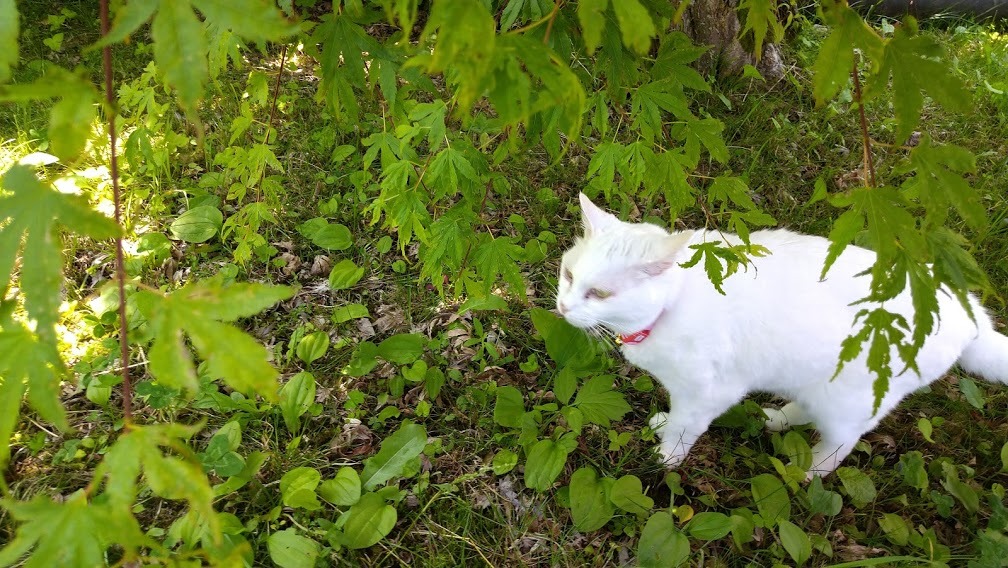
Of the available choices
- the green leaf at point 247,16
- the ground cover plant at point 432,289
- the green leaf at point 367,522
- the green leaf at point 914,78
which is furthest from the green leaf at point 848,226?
the green leaf at point 367,522

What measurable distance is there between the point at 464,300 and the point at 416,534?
1.09 meters

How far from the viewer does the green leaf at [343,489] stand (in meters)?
1.97

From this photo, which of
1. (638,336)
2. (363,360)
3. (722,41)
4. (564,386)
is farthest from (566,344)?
(722,41)

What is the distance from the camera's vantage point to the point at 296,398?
216cm

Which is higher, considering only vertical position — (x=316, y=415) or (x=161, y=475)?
(x=161, y=475)

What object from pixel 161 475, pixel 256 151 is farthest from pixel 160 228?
pixel 161 475

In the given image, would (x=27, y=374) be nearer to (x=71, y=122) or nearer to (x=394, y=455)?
(x=71, y=122)

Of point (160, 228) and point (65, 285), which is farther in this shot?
point (160, 228)

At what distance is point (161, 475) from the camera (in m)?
0.76

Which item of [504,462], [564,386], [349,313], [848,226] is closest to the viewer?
[848,226]

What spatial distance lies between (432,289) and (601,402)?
104 cm

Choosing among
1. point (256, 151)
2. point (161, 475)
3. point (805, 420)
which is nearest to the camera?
point (161, 475)

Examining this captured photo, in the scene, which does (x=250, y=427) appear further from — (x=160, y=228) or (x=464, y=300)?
(x=160, y=228)

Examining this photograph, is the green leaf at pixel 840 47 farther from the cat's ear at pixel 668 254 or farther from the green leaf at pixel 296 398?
the green leaf at pixel 296 398
